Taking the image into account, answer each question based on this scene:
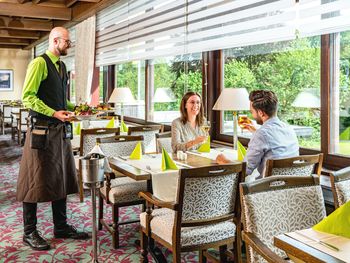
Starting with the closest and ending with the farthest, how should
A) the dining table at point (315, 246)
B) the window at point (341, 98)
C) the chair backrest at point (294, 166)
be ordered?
the dining table at point (315, 246)
the chair backrest at point (294, 166)
the window at point (341, 98)

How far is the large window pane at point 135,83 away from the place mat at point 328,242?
17.4 feet

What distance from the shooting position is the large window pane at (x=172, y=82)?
5.38 m

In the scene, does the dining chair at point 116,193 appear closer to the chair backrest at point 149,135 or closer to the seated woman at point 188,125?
the seated woman at point 188,125

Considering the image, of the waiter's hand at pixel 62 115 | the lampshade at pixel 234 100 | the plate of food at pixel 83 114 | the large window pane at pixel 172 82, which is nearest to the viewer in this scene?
the waiter's hand at pixel 62 115

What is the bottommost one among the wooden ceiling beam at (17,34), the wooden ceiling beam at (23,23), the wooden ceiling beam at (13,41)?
the wooden ceiling beam at (23,23)

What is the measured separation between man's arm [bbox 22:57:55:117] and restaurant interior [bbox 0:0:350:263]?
19 cm

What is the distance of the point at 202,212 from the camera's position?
8.25ft

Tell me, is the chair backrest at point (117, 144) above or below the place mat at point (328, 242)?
above

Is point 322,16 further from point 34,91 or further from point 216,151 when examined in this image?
point 34,91

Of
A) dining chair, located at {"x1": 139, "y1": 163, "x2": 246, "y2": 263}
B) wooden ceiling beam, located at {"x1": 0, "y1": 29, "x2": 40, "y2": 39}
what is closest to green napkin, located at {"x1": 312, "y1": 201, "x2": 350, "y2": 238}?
dining chair, located at {"x1": 139, "y1": 163, "x2": 246, "y2": 263}

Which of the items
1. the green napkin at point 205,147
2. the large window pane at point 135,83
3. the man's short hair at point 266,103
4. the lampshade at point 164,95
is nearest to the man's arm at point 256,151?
the man's short hair at point 266,103

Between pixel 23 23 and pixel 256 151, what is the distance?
868 cm

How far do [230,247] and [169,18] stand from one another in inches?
133

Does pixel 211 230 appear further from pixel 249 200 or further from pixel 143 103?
pixel 143 103
